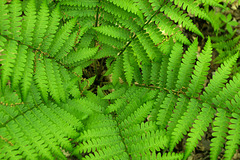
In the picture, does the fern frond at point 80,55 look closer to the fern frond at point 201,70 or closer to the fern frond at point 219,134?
the fern frond at point 201,70

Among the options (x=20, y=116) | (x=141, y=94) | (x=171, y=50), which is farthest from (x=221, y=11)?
(x=20, y=116)

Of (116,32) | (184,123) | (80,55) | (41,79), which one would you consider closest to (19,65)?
(41,79)

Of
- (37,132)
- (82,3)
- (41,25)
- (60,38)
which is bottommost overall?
(37,132)

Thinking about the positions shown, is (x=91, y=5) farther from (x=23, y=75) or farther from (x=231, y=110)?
(x=231, y=110)

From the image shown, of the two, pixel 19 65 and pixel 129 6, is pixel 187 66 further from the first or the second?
pixel 19 65

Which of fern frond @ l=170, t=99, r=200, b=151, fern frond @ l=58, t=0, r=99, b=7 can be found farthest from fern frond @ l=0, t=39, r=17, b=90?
fern frond @ l=170, t=99, r=200, b=151

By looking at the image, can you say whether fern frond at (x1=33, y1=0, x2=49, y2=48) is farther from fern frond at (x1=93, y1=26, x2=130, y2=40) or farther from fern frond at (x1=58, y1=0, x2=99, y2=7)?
fern frond at (x1=93, y1=26, x2=130, y2=40)
